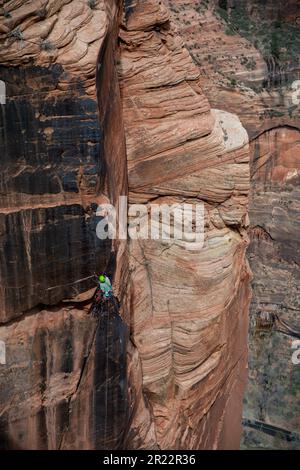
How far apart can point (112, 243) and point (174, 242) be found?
3.08 meters

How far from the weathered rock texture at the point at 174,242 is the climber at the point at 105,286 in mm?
2125

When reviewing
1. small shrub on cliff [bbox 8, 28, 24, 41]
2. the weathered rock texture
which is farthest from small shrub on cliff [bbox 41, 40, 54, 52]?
the weathered rock texture

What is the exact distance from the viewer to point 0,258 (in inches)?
514

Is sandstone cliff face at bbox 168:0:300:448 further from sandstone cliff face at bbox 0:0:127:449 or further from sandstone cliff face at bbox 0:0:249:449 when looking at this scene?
sandstone cliff face at bbox 0:0:127:449

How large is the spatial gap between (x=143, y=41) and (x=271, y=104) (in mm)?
32017

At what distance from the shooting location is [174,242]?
54.9ft

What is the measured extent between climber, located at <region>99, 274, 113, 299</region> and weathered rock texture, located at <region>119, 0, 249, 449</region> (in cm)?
212

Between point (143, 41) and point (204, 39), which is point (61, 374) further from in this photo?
point (204, 39)

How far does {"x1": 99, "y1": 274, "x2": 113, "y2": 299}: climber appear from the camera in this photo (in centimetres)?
1394

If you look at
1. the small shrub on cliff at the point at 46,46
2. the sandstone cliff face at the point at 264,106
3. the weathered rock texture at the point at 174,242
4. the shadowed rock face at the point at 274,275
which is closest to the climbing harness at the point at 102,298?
the weathered rock texture at the point at 174,242

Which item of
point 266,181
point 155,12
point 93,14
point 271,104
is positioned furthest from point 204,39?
point 93,14

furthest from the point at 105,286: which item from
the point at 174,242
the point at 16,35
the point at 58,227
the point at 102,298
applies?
the point at 16,35

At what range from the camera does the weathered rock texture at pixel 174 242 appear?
53.7 feet

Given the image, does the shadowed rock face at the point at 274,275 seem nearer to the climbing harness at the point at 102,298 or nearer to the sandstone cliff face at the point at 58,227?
the sandstone cliff face at the point at 58,227
